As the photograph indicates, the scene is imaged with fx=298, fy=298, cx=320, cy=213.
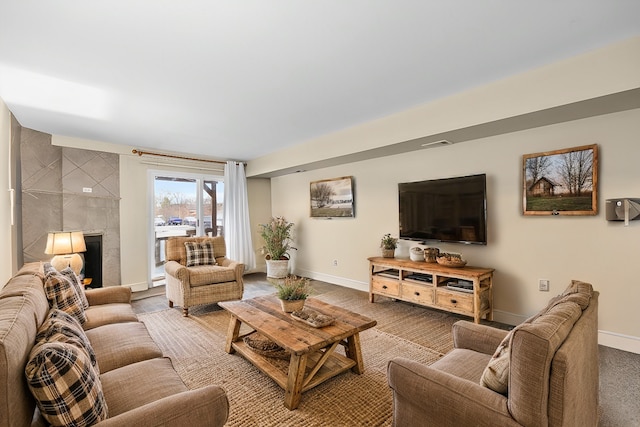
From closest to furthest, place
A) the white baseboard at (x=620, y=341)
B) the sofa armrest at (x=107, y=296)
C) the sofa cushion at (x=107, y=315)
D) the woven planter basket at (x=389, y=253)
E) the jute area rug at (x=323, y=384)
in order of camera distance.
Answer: the jute area rug at (x=323, y=384) → the sofa cushion at (x=107, y=315) → the white baseboard at (x=620, y=341) → the sofa armrest at (x=107, y=296) → the woven planter basket at (x=389, y=253)

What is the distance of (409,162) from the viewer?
4.05 m

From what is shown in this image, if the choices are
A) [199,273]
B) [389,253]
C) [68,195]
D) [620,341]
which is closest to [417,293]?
[389,253]

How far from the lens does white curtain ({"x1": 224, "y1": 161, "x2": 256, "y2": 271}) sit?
5.72m

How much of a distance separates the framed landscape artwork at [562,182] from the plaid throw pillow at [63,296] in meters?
4.01

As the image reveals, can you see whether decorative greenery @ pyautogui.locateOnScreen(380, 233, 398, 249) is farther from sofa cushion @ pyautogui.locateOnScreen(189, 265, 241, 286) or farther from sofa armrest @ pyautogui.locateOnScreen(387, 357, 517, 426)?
sofa armrest @ pyautogui.locateOnScreen(387, 357, 517, 426)

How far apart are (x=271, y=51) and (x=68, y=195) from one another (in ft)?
12.7

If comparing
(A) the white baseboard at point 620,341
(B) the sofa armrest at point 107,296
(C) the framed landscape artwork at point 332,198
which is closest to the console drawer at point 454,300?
(A) the white baseboard at point 620,341

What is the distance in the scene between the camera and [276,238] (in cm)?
564

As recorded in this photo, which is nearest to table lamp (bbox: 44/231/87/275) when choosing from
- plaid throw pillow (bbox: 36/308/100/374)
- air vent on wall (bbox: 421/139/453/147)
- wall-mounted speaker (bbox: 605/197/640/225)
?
plaid throw pillow (bbox: 36/308/100/374)

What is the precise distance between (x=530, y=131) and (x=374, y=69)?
1823 mm

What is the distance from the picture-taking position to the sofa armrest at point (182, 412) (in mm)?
1075

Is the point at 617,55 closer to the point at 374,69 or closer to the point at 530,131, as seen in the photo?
the point at 530,131

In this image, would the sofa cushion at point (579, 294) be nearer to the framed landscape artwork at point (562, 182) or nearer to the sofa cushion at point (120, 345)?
the framed landscape artwork at point (562, 182)

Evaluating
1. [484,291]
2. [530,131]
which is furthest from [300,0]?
[484,291]
